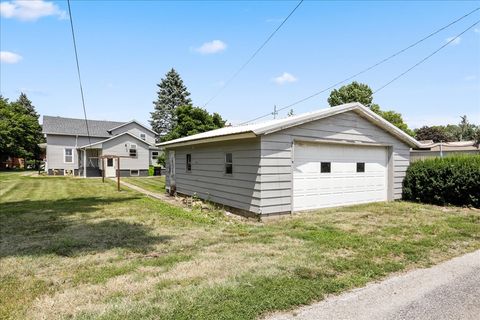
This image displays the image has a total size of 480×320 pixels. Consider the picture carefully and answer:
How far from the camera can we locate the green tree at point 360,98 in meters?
39.7

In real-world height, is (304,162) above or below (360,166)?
above

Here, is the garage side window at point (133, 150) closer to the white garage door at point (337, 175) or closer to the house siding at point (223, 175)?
the house siding at point (223, 175)

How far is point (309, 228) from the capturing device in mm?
7047

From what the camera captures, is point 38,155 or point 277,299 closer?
point 277,299

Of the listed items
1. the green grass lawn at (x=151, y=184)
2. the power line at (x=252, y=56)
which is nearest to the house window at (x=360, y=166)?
the power line at (x=252, y=56)

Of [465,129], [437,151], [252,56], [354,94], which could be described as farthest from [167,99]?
[465,129]

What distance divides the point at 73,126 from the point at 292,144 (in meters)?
28.6

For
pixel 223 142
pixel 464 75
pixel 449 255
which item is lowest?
pixel 449 255

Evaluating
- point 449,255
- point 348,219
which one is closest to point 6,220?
point 348,219

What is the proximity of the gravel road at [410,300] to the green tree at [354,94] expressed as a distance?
126ft

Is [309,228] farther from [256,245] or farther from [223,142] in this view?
[223,142]

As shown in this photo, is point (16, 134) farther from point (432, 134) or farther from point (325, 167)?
point (432, 134)

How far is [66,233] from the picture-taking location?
22.2 feet

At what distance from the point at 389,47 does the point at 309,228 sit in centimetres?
1033
